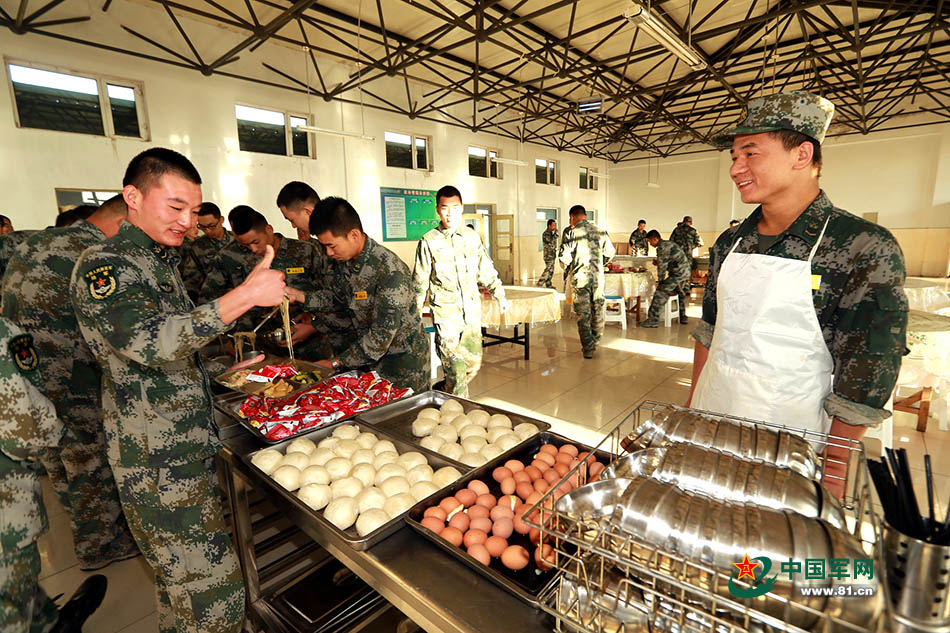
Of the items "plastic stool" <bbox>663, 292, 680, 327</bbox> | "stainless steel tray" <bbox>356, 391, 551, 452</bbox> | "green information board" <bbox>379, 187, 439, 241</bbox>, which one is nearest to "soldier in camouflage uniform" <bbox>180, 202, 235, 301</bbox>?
"stainless steel tray" <bbox>356, 391, 551, 452</bbox>

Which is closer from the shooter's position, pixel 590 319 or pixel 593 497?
pixel 593 497

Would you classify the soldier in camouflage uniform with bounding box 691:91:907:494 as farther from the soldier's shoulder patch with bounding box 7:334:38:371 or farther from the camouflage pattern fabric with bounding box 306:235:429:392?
the soldier's shoulder patch with bounding box 7:334:38:371

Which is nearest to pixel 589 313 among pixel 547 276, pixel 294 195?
pixel 547 276

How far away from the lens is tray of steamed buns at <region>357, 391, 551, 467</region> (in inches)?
54.3

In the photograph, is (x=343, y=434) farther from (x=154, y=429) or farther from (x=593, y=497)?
(x=593, y=497)

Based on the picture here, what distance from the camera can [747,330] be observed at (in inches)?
50.3

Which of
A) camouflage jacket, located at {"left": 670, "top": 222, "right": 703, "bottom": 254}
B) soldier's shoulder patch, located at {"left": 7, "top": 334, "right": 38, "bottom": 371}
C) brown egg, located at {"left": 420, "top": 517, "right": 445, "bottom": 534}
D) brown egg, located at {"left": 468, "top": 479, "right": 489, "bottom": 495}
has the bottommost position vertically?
brown egg, located at {"left": 420, "top": 517, "right": 445, "bottom": 534}

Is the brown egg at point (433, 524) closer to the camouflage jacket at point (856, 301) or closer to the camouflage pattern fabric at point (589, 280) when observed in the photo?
the camouflage jacket at point (856, 301)

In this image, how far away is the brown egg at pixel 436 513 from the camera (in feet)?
3.33

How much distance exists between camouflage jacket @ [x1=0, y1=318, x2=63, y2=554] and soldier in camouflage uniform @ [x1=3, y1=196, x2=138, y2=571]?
3.24 feet

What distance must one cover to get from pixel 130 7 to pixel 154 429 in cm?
756

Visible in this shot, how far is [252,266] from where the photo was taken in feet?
11.8

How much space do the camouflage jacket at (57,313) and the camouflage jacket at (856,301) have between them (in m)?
2.94

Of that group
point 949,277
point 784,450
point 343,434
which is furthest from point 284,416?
point 949,277
